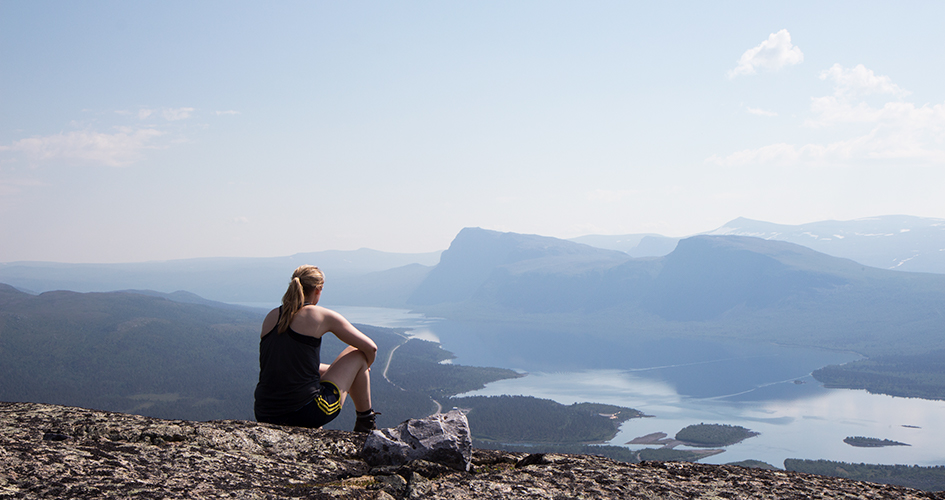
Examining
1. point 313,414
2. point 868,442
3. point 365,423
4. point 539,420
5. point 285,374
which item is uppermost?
point 285,374

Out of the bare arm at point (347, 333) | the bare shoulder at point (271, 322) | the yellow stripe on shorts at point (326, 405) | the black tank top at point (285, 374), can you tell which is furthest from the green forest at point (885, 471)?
the bare shoulder at point (271, 322)

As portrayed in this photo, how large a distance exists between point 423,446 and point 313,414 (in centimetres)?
215

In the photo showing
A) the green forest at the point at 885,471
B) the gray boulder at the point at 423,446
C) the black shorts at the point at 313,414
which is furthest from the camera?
the green forest at the point at 885,471

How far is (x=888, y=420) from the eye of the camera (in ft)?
537

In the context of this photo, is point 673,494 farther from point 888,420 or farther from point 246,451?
point 888,420

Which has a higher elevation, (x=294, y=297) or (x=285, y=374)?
(x=294, y=297)

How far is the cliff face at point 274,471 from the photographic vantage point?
405 centimetres

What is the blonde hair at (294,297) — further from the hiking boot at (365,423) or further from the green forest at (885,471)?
the green forest at (885,471)

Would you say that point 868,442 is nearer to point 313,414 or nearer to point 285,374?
point 313,414

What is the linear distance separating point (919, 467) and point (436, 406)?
390 feet

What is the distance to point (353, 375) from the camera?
7.46m

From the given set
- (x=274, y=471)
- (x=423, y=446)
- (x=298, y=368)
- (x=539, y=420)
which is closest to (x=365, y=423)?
(x=298, y=368)

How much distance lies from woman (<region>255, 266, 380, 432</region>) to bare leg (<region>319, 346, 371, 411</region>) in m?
0.03

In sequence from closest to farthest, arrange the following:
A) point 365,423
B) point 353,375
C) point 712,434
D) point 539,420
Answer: point 365,423 < point 353,375 < point 712,434 < point 539,420
